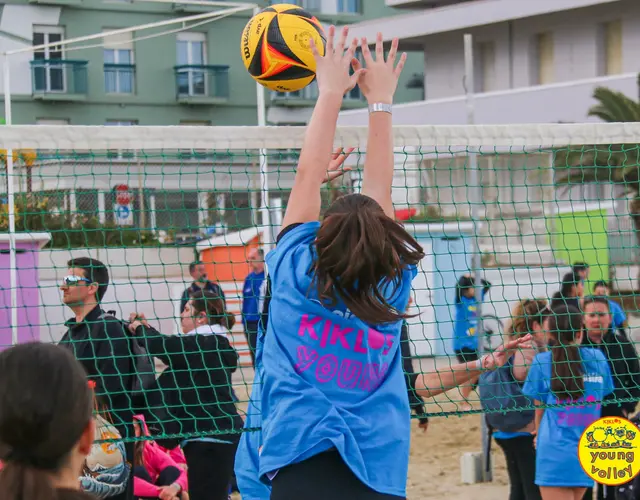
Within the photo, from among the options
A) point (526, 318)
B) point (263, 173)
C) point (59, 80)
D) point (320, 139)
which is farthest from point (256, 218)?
point (59, 80)

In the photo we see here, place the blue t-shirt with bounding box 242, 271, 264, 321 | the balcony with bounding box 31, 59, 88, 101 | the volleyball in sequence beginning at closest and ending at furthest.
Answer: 1. the volleyball
2. the blue t-shirt with bounding box 242, 271, 264, 321
3. the balcony with bounding box 31, 59, 88, 101

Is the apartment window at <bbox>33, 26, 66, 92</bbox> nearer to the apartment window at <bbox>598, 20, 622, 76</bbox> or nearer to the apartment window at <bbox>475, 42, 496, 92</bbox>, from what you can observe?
the apartment window at <bbox>475, 42, 496, 92</bbox>

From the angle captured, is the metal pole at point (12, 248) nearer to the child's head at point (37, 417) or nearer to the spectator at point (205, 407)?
the spectator at point (205, 407)

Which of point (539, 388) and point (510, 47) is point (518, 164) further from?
point (539, 388)

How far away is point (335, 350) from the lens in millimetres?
2830

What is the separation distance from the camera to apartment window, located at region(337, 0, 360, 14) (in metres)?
34.9

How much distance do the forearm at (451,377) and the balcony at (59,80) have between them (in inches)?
1091

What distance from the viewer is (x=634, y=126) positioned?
4.80m

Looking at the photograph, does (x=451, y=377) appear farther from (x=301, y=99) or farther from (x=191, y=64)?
(x=301, y=99)

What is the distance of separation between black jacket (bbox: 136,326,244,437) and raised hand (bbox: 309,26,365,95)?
2491 millimetres

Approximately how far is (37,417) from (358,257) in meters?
1.10

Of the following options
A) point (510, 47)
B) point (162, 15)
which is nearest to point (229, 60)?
point (162, 15)

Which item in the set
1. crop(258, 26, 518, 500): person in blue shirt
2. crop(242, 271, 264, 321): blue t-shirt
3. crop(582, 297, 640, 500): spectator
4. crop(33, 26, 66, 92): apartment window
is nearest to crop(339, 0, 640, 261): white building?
crop(33, 26, 66, 92): apartment window

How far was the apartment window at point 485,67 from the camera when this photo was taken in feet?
101
